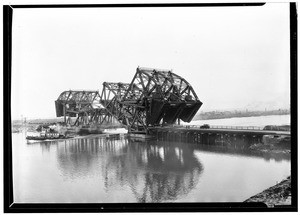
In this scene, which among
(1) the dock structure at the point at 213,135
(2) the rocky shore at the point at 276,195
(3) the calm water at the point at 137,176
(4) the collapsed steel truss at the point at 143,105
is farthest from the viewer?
(4) the collapsed steel truss at the point at 143,105

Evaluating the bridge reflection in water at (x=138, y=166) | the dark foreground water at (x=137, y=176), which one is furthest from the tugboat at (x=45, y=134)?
the bridge reflection in water at (x=138, y=166)

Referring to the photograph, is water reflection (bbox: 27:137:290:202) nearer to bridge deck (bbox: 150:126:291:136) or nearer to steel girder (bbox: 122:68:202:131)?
bridge deck (bbox: 150:126:291:136)

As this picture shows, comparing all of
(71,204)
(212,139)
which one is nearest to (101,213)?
(71,204)

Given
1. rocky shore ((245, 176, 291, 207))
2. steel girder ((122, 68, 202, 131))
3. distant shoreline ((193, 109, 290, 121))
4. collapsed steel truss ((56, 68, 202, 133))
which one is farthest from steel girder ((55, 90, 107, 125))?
rocky shore ((245, 176, 291, 207))

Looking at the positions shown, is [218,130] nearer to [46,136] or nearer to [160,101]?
[160,101]

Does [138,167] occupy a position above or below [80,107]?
below

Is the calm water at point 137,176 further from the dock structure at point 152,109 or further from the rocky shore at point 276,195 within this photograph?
the dock structure at point 152,109

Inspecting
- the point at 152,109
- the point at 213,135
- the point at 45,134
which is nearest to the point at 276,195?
the point at 213,135
